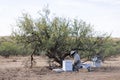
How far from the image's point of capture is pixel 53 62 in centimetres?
3222

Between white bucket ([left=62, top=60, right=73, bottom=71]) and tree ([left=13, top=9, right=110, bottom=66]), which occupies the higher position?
tree ([left=13, top=9, right=110, bottom=66])

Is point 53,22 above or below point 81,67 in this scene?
above

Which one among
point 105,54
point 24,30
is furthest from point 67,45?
point 105,54

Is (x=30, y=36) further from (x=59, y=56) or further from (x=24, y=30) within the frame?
(x=59, y=56)

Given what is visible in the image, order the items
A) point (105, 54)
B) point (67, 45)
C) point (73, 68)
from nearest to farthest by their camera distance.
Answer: point (73, 68) < point (67, 45) < point (105, 54)

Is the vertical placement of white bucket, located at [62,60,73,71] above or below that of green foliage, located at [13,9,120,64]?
below

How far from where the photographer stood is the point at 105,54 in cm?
3622

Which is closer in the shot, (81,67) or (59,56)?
(81,67)

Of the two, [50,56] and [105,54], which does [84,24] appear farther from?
[105,54]

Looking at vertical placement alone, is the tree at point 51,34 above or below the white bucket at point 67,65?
above

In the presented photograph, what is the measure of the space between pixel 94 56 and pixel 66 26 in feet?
13.2

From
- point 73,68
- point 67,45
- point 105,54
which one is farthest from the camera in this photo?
point 105,54

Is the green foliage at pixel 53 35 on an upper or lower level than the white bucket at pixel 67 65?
upper

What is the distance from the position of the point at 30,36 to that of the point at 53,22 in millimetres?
1979
